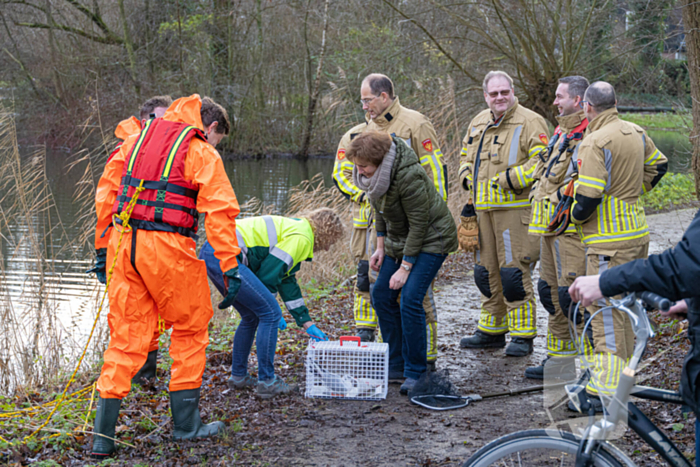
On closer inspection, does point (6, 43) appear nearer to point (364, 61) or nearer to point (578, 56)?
point (364, 61)

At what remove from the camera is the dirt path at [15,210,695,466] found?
3.77 m

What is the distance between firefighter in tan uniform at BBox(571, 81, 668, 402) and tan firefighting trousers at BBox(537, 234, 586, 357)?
25cm

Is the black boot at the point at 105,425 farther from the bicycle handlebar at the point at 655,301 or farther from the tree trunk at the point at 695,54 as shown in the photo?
the tree trunk at the point at 695,54

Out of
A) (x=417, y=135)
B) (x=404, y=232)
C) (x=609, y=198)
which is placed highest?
(x=417, y=135)

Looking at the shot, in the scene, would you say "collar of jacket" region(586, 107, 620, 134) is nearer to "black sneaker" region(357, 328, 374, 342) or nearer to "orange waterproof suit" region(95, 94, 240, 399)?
"orange waterproof suit" region(95, 94, 240, 399)

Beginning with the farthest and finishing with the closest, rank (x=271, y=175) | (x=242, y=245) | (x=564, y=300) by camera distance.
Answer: (x=271, y=175), (x=564, y=300), (x=242, y=245)

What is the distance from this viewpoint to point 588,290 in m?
2.18

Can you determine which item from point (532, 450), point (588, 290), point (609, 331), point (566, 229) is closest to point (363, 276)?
point (566, 229)

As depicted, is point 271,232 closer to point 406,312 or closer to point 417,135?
point 406,312

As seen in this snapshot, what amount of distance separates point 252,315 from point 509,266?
7.16ft

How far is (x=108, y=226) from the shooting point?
4.11 m

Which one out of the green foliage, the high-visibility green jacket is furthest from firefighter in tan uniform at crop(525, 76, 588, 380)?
the green foliage

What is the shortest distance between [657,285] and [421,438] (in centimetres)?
229

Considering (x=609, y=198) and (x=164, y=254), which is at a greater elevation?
(x=609, y=198)
